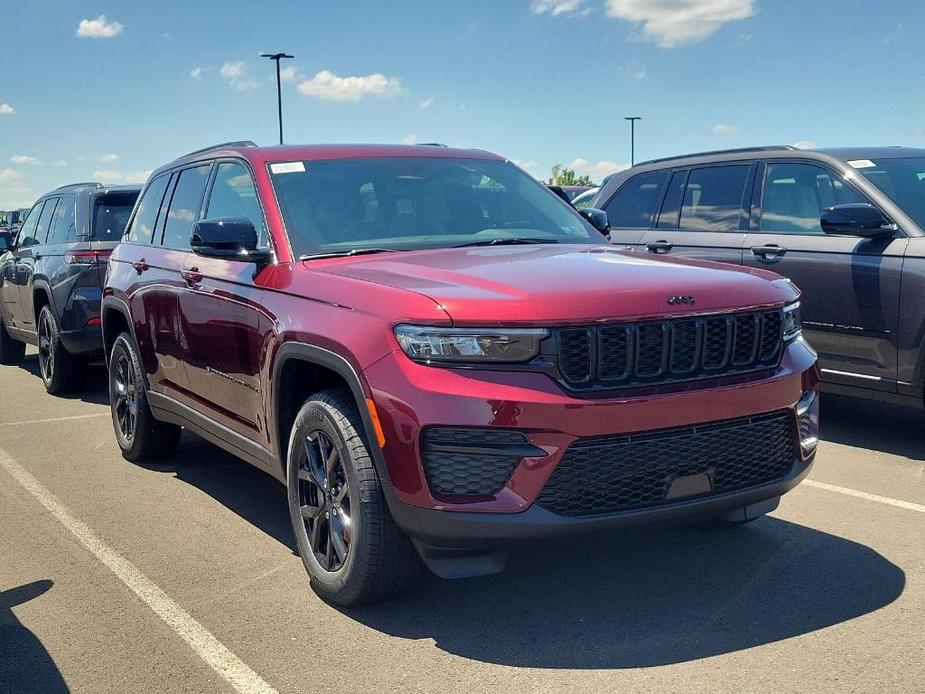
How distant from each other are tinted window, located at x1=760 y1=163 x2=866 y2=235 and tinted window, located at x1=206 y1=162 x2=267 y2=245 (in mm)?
3823

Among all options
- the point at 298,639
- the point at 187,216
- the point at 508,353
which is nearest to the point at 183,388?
the point at 187,216

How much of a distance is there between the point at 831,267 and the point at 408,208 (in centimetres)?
313

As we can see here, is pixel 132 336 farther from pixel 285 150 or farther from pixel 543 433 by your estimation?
pixel 543 433

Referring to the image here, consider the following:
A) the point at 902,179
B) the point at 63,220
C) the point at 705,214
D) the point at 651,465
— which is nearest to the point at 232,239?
the point at 651,465

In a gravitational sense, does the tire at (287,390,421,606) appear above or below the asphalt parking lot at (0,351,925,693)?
above

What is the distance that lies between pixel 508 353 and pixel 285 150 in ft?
7.11

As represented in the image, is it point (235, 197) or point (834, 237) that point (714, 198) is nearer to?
point (834, 237)

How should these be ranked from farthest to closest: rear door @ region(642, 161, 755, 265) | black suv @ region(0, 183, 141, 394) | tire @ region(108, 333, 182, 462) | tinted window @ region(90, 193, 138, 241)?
tinted window @ region(90, 193, 138, 241)
black suv @ region(0, 183, 141, 394)
rear door @ region(642, 161, 755, 265)
tire @ region(108, 333, 182, 462)

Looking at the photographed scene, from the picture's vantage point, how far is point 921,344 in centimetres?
617

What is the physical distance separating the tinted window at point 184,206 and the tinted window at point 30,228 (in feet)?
16.6

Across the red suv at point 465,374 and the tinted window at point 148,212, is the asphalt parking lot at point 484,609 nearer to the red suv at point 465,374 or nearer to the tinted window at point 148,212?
the red suv at point 465,374

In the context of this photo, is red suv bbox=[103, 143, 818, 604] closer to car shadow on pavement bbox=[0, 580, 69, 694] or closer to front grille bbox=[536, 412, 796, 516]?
front grille bbox=[536, 412, 796, 516]

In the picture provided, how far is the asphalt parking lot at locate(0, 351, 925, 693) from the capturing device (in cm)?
344

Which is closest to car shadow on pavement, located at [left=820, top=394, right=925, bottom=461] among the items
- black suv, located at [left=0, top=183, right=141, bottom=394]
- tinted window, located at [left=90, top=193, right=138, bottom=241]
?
black suv, located at [left=0, top=183, right=141, bottom=394]
